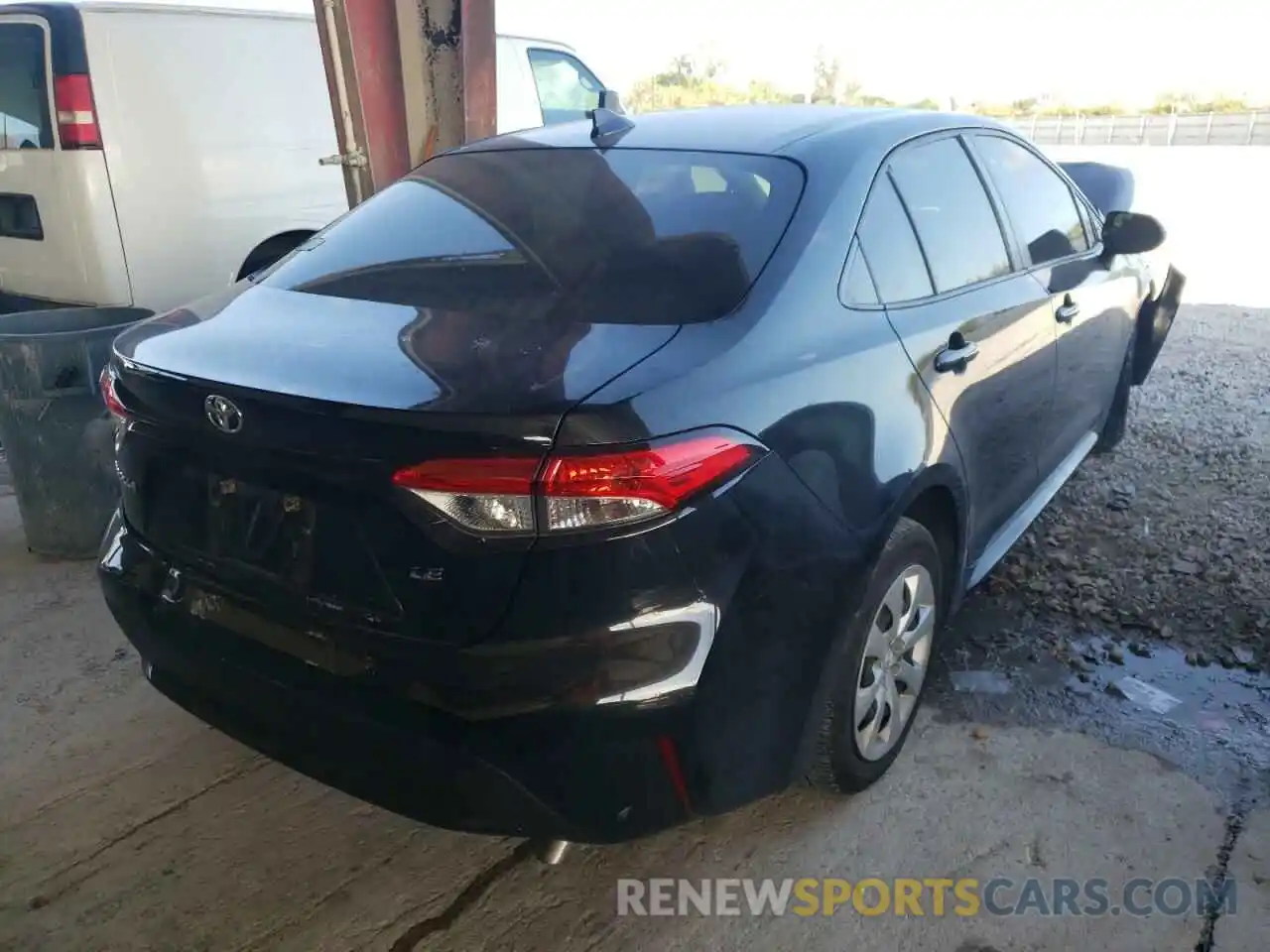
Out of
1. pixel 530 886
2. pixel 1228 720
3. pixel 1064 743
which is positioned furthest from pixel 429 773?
pixel 1228 720

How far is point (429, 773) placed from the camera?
6.07 feet

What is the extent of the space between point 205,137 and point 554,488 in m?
4.65

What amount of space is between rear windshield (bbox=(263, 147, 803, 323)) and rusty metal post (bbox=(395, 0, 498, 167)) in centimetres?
203

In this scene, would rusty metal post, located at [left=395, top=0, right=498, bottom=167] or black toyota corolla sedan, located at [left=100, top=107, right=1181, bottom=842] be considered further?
rusty metal post, located at [left=395, top=0, right=498, bottom=167]

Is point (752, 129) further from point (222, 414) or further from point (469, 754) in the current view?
point (469, 754)

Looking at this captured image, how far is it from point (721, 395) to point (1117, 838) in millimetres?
1577

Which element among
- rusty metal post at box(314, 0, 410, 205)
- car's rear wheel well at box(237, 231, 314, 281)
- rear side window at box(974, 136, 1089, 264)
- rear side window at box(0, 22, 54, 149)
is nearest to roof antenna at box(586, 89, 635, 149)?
rear side window at box(974, 136, 1089, 264)

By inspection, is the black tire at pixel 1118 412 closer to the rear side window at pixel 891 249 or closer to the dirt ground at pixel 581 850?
the dirt ground at pixel 581 850

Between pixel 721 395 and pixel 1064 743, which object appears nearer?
pixel 721 395

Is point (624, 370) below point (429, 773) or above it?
above

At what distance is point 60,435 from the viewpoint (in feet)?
12.7

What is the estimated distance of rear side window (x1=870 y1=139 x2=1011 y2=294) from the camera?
2.72m

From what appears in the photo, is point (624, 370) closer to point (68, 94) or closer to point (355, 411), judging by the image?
point (355, 411)

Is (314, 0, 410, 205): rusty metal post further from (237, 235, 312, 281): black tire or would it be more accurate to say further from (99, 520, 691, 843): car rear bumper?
(99, 520, 691, 843): car rear bumper
